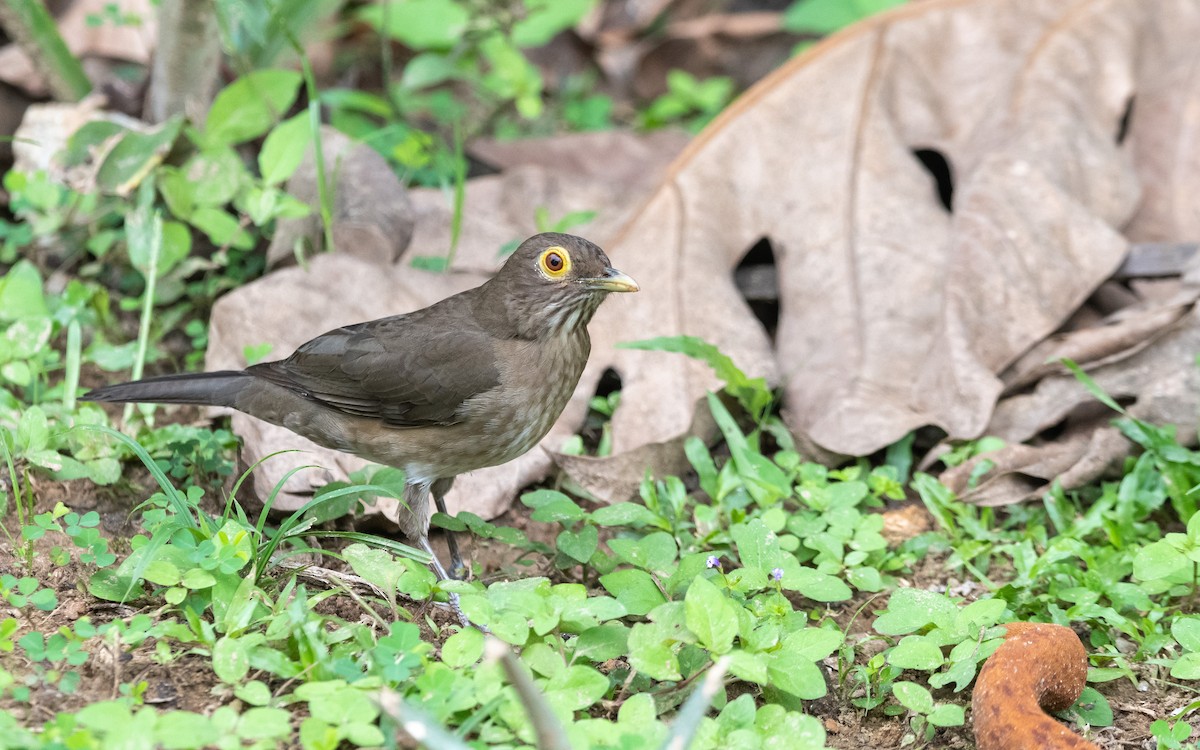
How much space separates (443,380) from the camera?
4.38m


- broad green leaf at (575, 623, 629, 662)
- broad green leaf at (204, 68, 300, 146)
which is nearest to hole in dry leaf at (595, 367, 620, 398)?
broad green leaf at (204, 68, 300, 146)

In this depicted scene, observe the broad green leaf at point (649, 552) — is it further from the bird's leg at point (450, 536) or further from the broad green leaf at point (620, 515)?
the bird's leg at point (450, 536)

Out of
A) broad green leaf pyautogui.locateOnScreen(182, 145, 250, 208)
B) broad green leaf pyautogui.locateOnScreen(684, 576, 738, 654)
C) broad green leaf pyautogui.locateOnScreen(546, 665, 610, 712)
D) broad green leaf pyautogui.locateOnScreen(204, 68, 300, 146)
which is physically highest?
broad green leaf pyautogui.locateOnScreen(204, 68, 300, 146)

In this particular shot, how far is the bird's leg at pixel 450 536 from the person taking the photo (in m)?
4.47

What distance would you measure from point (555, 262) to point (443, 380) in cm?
58

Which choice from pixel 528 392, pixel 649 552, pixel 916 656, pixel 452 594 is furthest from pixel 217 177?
pixel 916 656

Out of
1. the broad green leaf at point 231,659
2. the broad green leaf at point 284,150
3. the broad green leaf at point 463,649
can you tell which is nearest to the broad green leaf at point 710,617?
the broad green leaf at point 463,649

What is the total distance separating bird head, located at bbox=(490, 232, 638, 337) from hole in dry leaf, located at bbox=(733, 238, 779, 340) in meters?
1.69

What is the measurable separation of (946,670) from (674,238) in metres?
2.74

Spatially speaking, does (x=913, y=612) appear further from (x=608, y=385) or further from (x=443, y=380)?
(x=608, y=385)

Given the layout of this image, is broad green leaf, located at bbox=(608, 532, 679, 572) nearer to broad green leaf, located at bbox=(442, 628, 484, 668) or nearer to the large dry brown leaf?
broad green leaf, located at bbox=(442, 628, 484, 668)

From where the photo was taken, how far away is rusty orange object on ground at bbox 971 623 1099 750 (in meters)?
3.11

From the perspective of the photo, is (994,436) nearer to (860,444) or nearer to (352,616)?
(860,444)

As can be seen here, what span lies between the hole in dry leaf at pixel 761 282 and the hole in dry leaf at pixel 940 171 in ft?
3.53
